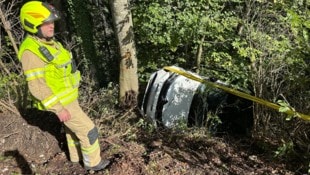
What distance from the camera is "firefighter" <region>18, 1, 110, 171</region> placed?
3.71 m

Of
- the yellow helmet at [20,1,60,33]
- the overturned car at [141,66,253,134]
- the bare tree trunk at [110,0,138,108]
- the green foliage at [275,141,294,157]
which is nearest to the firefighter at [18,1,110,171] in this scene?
the yellow helmet at [20,1,60,33]

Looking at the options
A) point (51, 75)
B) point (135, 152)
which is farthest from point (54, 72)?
point (135, 152)

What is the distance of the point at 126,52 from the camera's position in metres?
6.40

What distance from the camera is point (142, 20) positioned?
7699mm

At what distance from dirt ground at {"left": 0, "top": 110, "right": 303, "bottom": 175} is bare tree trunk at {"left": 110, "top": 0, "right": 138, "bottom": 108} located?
130 cm

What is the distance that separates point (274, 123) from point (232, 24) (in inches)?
124

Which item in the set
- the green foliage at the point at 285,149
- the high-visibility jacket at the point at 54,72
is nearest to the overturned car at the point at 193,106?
the green foliage at the point at 285,149

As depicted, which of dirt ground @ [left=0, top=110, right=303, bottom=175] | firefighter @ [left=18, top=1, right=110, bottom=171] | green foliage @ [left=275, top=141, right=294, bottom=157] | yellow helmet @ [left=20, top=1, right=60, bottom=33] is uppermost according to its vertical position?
A: yellow helmet @ [left=20, top=1, right=60, bottom=33]

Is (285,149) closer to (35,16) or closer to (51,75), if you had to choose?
(51,75)

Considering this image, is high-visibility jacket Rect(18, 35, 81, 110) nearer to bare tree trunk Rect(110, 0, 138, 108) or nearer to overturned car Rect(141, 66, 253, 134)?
overturned car Rect(141, 66, 253, 134)

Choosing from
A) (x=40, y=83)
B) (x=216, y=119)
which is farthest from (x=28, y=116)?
(x=216, y=119)

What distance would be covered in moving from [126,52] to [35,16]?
9.25 ft

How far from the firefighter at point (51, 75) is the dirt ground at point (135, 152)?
16.9 inches

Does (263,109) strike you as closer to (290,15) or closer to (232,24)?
(290,15)
